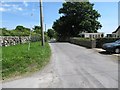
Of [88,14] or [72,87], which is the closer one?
[72,87]

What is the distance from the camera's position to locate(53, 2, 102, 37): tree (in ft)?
232

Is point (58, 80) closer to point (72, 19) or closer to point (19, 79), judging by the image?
point (19, 79)

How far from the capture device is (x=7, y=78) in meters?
9.69

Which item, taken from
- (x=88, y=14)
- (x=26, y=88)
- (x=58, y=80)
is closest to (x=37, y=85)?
(x=26, y=88)

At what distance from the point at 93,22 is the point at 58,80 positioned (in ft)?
212

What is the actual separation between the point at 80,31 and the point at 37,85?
211 ft

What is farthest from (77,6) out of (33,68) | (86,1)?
(33,68)

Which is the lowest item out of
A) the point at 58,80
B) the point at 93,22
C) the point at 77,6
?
the point at 58,80

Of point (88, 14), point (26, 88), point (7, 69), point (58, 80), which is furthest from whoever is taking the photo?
point (88, 14)

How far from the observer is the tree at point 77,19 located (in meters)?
70.6

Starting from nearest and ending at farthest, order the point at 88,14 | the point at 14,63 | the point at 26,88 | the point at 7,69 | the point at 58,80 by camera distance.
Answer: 1. the point at 26,88
2. the point at 58,80
3. the point at 7,69
4. the point at 14,63
5. the point at 88,14

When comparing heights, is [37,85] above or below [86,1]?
below

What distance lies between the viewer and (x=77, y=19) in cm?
7069

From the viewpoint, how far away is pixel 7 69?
10.8 m
